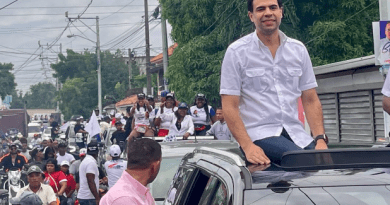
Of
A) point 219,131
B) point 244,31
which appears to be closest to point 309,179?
point 219,131

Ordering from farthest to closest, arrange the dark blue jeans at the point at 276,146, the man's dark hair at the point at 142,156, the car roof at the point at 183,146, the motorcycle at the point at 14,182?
the motorcycle at the point at 14,182 → the car roof at the point at 183,146 → the man's dark hair at the point at 142,156 → the dark blue jeans at the point at 276,146

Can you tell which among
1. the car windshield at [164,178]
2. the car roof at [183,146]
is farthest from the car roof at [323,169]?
the car roof at [183,146]

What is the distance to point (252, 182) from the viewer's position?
3.13m

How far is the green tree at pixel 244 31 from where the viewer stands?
23844 millimetres

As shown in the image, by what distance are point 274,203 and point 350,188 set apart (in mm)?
316

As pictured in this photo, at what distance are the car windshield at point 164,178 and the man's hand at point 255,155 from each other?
4.87 meters

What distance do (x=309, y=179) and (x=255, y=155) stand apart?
0.51 meters

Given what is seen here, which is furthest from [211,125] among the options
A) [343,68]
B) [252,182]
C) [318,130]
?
[252,182]

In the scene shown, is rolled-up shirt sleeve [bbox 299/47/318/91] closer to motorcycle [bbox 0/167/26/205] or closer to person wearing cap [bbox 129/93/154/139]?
person wearing cap [bbox 129/93/154/139]

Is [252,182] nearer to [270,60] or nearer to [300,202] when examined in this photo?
[300,202]

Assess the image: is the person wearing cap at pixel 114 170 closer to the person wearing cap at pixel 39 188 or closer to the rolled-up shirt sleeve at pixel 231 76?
the person wearing cap at pixel 39 188

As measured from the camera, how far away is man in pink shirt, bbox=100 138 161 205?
13.8 feet

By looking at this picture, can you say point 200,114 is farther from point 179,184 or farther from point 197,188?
point 197,188

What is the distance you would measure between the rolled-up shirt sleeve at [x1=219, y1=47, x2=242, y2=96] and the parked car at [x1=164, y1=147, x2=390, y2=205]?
0.45m
